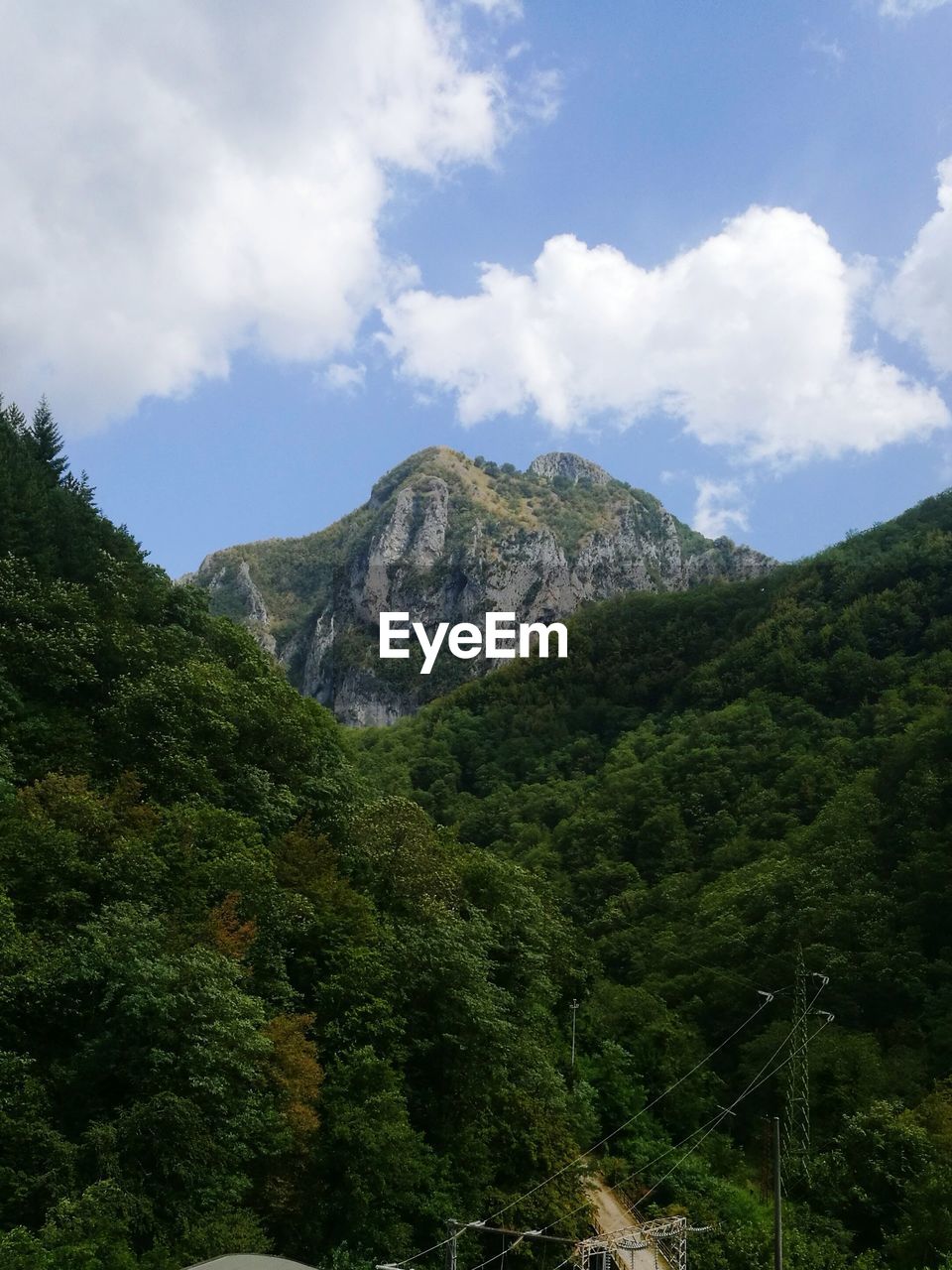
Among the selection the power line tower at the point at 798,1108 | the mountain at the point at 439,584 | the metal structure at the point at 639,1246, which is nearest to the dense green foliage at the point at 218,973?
the metal structure at the point at 639,1246

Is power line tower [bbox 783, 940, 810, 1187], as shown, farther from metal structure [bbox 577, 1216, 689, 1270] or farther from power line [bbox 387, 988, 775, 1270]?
metal structure [bbox 577, 1216, 689, 1270]

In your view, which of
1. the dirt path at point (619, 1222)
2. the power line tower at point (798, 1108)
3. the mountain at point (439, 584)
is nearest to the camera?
the dirt path at point (619, 1222)

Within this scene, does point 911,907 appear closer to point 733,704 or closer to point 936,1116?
point 936,1116

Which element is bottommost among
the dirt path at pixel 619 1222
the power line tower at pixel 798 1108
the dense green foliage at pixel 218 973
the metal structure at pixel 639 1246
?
the dirt path at pixel 619 1222

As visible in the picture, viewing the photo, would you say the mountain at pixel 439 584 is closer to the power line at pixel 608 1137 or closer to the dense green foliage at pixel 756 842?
the dense green foliage at pixel 756 842

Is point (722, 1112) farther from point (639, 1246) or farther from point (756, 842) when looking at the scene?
point (756, 842)

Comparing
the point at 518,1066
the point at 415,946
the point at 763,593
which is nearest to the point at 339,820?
the point at 415,946
